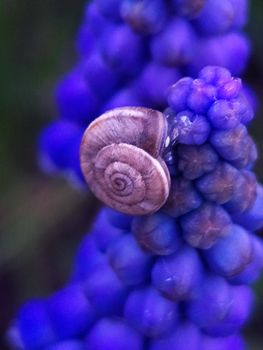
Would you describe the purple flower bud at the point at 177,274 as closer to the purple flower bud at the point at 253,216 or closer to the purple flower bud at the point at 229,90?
the purple flower bud at the point at 253,216

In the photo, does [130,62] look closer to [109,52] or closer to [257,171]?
[109,52]

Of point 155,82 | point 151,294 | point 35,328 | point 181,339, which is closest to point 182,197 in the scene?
point 151,294

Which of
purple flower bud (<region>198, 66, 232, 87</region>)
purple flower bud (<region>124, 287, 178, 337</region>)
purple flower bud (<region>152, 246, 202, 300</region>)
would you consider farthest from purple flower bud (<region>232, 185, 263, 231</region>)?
purple flower bud (<region>198, 66, 232, 87</region>)

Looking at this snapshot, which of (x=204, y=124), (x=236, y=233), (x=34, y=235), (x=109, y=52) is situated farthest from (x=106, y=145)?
(x=34, y=235)

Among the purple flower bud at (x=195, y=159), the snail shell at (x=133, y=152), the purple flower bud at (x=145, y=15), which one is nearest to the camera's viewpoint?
the snail shell at (x=133, y=152)

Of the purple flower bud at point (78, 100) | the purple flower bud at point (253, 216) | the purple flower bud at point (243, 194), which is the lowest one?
the purple flower bud at point (253, 216)

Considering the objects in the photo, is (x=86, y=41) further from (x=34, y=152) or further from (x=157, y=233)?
(x=34, y=152)

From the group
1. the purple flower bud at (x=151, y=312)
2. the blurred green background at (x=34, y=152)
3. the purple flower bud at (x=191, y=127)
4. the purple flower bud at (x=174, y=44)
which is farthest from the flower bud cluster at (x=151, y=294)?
the blurred green background at (x=34, y=152)
